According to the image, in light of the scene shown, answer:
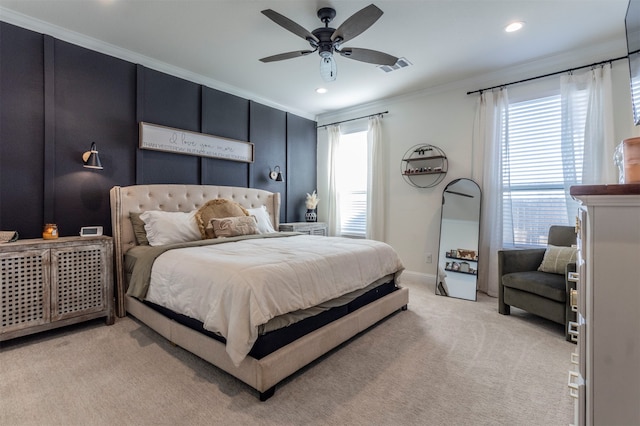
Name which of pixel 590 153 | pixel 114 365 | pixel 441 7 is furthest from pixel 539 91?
pixel 114 365

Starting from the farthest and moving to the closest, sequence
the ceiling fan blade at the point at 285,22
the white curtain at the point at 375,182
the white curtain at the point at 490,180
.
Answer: the white curtain at the point at 375,182 → the white curtain at the point at 490,180 → the ceiling fan blade at the point at 285,22

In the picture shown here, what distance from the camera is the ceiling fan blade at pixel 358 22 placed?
2086 millimetres

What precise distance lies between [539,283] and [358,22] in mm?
2815

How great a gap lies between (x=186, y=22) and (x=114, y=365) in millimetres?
3028

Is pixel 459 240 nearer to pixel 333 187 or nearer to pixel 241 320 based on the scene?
pixel 333 187

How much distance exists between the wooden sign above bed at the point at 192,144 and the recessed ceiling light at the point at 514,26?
3.52m

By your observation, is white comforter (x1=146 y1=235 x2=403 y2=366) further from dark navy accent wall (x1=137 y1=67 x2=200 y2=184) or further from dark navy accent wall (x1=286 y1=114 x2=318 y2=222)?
dark navy accent wall (x1=286 y1=114 x2=318 y2=222)

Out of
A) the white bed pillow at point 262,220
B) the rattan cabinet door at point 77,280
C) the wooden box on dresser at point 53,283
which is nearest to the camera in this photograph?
the wooden box on dresser at point 53,283

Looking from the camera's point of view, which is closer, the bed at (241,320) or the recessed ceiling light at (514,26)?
the bed at (241,320)

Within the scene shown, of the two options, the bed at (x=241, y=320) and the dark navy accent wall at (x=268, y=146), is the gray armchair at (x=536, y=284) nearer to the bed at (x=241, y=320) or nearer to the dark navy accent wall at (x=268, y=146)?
the bed at (x=241, y=320)

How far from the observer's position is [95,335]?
258 centimetres

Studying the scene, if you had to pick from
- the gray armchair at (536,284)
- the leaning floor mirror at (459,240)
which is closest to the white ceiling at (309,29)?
the leaning floor mirror at (459,240)

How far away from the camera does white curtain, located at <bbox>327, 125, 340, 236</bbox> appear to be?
5.49m

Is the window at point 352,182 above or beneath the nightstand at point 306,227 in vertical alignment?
above
